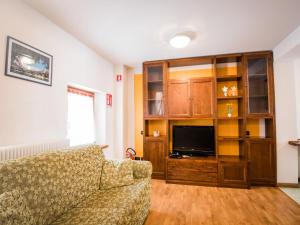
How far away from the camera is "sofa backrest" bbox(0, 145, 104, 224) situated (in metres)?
1.24

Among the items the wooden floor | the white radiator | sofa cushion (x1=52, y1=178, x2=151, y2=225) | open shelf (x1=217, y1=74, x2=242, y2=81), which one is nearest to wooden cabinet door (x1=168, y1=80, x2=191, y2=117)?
open shelf (x1=217, y1=74, x2=242, y2=81)

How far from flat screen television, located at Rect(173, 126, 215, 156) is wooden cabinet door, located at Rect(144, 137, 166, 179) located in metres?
0.30

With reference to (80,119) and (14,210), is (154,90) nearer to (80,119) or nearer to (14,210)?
(80,119)

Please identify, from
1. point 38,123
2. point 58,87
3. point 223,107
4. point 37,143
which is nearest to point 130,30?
point 58,87

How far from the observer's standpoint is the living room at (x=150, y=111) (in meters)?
1.66

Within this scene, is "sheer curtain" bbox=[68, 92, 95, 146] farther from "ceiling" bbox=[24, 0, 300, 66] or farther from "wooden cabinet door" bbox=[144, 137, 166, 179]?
"wooden cabinet door" bbox=[144, 137, 166, 179]

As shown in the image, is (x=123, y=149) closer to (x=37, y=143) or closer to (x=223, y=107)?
(x=37, y=143)

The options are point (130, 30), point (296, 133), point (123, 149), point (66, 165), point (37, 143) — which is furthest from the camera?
point (123, 149)

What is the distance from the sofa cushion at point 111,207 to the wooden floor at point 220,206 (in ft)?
1.57

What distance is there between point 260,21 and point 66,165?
3027 mm

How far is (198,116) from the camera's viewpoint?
11.5ft

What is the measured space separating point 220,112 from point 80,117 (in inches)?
117

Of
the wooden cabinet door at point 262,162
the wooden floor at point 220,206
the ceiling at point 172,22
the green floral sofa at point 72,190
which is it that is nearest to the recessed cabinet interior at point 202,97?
the ceiling at point 172,22

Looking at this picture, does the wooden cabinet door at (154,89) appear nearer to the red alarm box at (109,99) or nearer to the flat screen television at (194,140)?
the flat screen television at (194,140)
